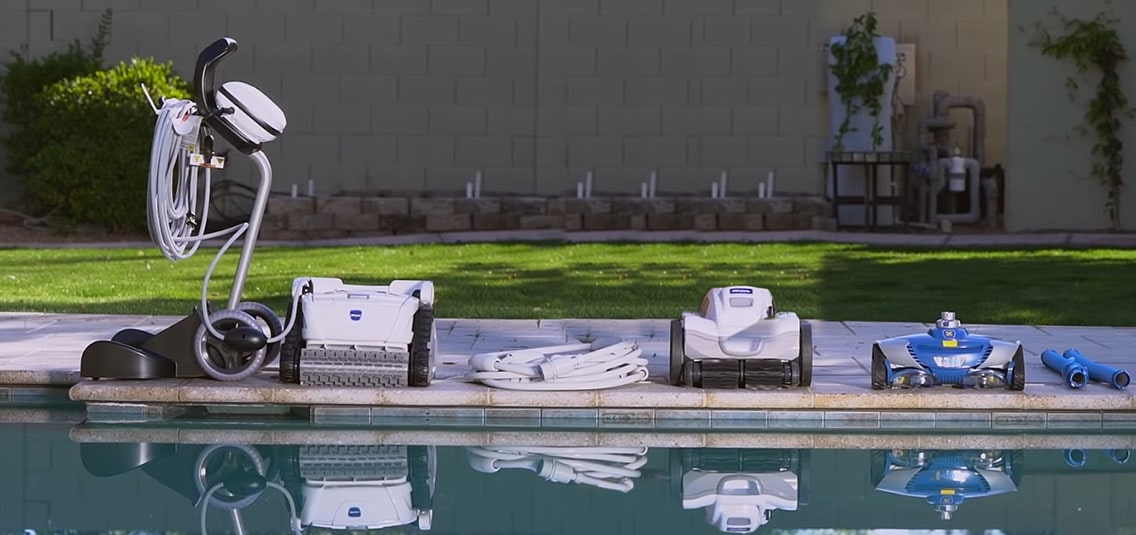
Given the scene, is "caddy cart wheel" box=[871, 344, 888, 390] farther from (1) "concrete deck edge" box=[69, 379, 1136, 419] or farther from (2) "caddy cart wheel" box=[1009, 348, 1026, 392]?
(2) "caddy cart wheel" box=[1009, 348, 1026, 392]

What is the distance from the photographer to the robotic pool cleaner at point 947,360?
5047 mm

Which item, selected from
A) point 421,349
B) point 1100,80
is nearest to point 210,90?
point 421,349

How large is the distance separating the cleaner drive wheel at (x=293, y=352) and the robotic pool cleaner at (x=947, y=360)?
6.32 feet

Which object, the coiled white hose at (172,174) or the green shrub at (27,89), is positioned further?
the green shrub at (27,89)

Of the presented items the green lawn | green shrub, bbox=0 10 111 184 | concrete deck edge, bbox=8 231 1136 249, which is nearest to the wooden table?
concrete deck edge, bbox=8 231 1136 249

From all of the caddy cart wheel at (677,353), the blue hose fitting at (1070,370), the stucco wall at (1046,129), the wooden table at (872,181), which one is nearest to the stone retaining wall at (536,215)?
the wooden table at (872,181)

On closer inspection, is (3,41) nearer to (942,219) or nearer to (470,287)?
(470,287)

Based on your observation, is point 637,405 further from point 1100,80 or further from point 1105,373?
point 1100,80

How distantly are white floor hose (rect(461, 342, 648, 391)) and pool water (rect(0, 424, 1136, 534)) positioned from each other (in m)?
A: 0.23

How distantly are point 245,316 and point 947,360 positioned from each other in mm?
2344

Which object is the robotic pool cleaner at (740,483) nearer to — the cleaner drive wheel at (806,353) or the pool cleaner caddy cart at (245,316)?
the cleaner drive wheel at (806,353)

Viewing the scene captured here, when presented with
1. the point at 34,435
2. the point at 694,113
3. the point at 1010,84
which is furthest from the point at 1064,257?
the point at 34,435

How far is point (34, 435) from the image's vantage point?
4.98m

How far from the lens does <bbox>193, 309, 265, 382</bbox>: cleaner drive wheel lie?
16.7 ft
